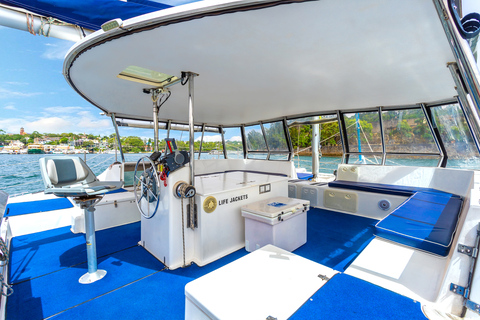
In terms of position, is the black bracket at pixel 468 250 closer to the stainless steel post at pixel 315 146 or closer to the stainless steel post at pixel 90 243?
the stainless steel post at pixel 90 243

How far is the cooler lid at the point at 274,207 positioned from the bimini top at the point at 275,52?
1491mm

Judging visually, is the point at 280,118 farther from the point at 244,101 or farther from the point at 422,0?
the point at 422,0

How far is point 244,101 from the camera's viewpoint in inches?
148

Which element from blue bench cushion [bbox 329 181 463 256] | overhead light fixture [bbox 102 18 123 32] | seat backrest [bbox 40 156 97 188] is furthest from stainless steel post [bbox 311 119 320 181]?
overhead light fixture [bbox 102 18 123 32]

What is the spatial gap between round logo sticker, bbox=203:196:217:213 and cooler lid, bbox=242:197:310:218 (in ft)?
1.11

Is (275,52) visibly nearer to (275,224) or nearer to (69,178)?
(275,224)

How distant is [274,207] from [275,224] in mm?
220

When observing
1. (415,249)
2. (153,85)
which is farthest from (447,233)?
(153,85)

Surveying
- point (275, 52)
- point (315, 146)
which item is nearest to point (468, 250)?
point (275, 52)

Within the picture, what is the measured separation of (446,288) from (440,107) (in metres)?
4.15

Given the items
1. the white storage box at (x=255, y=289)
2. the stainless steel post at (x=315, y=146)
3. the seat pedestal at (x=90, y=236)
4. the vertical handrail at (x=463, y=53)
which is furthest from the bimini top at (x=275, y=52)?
the stainless steel post at (x=315, y=146)

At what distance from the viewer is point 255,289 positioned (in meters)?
1.01

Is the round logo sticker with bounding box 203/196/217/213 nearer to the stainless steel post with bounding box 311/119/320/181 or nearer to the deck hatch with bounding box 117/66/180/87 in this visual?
the deck hatch with bounding box 117/66/180/87

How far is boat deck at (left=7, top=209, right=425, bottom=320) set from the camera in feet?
3.01
